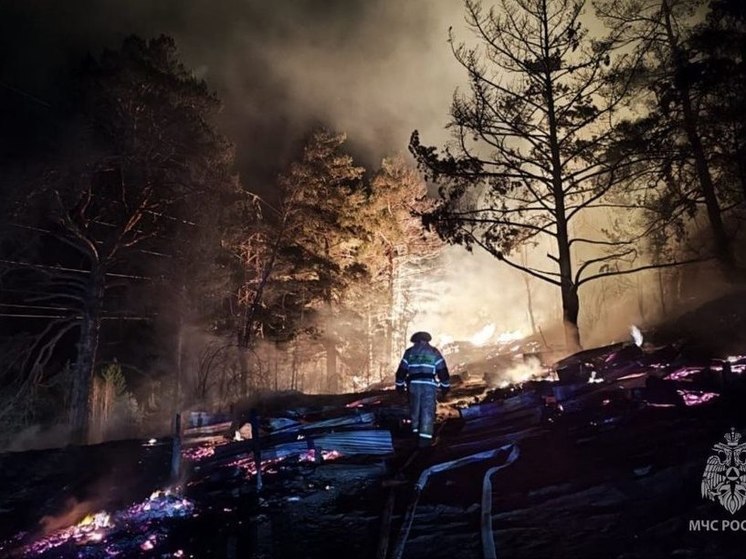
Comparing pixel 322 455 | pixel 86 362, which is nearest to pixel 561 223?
pixel 322 455

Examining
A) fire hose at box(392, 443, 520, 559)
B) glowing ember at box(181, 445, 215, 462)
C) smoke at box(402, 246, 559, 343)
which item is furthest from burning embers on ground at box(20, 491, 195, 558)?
smoke at box(402, 246, 559, 343)

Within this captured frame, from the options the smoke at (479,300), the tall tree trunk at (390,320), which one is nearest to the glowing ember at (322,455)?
the tall tree trunk at (390,320)

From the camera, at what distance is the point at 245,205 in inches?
890

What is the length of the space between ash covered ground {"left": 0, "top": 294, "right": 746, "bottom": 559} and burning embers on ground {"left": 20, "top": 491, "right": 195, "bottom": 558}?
0.02 m

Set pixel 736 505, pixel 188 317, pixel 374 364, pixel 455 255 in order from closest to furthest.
Answer: pixel 736 505, pixel 188 317, pixel 374 364, pixel 455 255

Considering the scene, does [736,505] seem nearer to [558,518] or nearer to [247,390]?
[558,518]

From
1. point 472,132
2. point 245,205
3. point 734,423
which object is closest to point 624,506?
point 734,423

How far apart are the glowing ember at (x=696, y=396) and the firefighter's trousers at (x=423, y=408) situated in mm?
4150

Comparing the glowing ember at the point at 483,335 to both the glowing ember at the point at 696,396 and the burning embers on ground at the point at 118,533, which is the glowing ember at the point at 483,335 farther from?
the burning embers on ground at the point at 118,533

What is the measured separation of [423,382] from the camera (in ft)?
28.5

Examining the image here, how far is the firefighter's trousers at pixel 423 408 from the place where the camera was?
857cm

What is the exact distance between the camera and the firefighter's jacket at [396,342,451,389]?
875cm

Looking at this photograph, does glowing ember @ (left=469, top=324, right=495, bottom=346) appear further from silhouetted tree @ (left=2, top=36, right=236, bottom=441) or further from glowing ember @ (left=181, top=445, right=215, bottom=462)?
glowing ember @ (left=181, top=445, right=215, bottom=462)

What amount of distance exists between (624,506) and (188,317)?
18.8m
